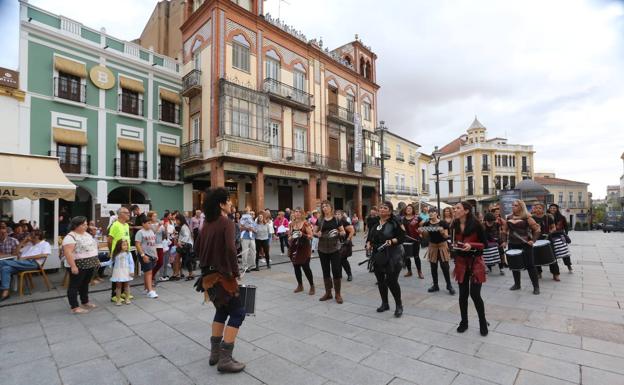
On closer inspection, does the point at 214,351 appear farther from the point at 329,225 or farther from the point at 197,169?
the point at 197,169

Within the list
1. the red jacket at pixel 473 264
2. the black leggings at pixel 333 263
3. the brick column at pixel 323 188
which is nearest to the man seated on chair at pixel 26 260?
the black leggings at pixel 333 263

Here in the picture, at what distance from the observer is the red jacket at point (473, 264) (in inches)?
159

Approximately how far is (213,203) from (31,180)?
7294mm

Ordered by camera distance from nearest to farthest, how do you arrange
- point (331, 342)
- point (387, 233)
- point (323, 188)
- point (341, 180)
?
1. point (331, 342)
2. point (387, 233)
3. point (323, 188)
4. point (341, 180)

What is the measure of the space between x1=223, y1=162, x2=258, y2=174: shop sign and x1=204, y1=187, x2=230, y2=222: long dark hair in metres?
13.7

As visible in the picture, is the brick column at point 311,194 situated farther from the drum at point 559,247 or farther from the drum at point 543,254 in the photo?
the drum at point 543,254

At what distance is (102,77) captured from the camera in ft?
51.3

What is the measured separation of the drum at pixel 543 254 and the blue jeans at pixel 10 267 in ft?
35.0

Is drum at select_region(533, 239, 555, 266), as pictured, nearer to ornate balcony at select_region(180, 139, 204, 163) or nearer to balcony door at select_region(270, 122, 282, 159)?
balcony door at select_region(270, 122, 282, 159)

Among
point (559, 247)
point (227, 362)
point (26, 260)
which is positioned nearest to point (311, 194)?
point (559, 247)

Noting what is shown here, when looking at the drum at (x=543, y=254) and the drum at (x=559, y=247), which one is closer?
the drum at (x=543, y=254)

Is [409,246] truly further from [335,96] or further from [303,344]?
[335,96]

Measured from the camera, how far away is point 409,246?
25.8 ft

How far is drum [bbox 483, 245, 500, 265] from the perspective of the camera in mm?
7984
